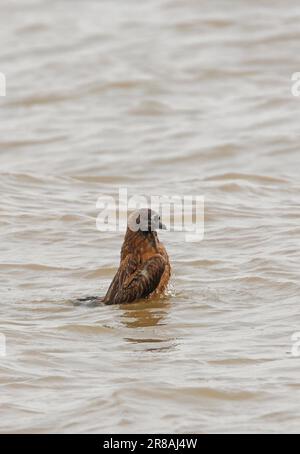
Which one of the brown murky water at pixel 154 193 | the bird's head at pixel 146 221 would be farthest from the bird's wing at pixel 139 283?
the bird's head at pixel 146 221

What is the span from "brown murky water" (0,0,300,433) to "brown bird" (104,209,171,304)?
5.4 inches

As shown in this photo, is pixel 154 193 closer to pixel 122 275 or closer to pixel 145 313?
pixel 122 275

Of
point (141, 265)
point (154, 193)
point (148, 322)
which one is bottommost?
point (148, 322)

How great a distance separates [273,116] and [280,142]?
131 cm

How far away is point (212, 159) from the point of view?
16.0 meters

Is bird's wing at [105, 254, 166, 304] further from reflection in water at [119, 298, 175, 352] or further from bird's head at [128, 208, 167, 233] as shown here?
bird's head at [128, 208, 167, 233]

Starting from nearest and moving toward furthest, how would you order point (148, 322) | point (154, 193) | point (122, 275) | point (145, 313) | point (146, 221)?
point (148, 322)
point (145, 313)
point (146, 221)
point (122, 275)
point (154, 193)

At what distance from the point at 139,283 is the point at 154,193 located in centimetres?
449

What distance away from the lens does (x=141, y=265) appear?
33.1 feet

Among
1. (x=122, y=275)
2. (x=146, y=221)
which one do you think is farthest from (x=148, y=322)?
(x=146, y=221)

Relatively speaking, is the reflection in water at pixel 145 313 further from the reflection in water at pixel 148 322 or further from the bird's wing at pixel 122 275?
the bird's wing at pixel 122 275

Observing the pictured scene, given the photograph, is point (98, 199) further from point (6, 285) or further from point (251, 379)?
point (251, 379)

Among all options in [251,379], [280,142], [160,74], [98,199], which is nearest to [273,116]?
[280,142]

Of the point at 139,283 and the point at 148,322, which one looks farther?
the point at 139,283
